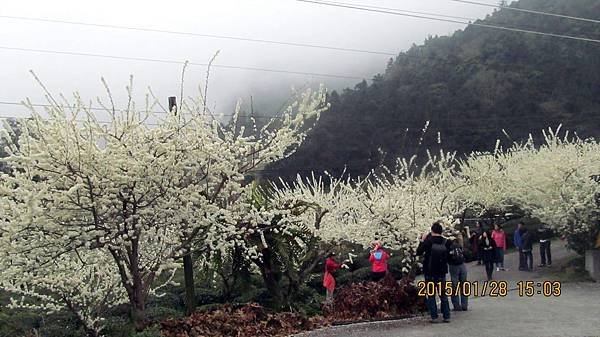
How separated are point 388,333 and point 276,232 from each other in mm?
2690

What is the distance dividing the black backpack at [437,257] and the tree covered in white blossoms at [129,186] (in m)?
2.70

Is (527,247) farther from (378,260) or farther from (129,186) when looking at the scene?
(129,186)

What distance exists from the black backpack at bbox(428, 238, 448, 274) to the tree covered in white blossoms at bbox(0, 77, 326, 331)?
106 inches

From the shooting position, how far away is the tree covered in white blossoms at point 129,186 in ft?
24.2

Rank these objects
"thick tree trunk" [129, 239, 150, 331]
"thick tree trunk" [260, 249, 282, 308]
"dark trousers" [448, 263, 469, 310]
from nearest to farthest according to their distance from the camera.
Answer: "thick tree trunk" [129, 239, 150, 331] → "dark trousers" [448, 263, 469, 310] → "thick tree trunk" [260, 249, 282, 308]

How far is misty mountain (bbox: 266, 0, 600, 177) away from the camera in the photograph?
1923 inches

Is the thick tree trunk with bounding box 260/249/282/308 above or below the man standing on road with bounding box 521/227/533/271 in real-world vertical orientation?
above

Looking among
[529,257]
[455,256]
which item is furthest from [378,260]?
[529,257]

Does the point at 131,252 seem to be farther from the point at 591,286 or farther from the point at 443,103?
the point at 443,103

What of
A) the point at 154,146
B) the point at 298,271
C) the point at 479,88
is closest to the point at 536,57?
the point at 479,88

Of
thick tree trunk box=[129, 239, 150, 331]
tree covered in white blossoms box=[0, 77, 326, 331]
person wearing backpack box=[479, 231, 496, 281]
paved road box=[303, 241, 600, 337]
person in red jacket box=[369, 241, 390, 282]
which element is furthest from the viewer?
person wearing backpack box=[479, 231, 496, 281]

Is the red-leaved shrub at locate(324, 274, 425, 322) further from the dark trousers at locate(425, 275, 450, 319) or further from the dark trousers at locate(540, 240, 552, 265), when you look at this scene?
the dark trousers at locate(540, 240, 552, 265)

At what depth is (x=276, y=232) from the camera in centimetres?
1060

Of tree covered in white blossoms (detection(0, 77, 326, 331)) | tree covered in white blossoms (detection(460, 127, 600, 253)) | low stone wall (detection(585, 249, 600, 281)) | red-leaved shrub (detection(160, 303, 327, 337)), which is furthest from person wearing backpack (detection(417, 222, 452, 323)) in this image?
tree covered in white blossoms (detection(460, 127, 600, 253))
